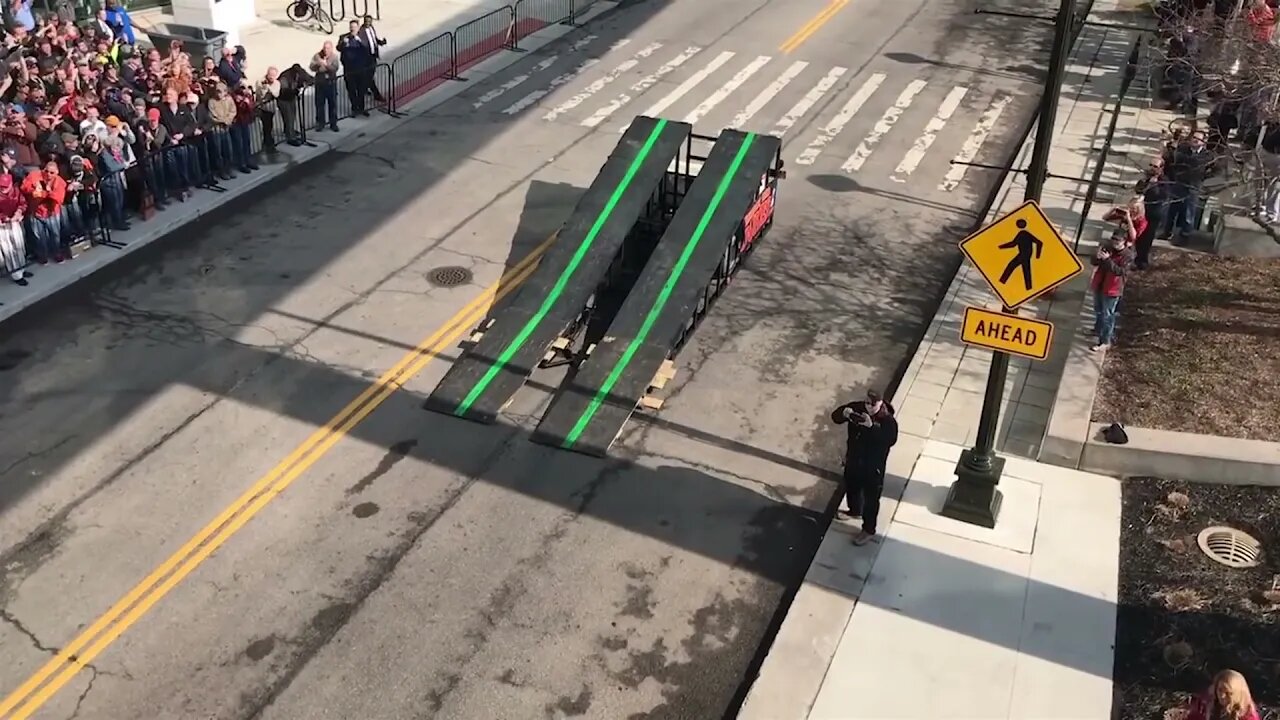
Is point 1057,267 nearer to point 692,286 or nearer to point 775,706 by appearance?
point 775,706

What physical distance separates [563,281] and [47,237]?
7180 millimetres

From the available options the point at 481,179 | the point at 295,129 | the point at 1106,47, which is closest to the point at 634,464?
the point at 481,179

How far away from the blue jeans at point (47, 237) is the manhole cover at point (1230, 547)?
48.3 feet

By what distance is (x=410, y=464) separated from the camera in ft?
42.4

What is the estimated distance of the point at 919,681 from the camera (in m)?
10.1

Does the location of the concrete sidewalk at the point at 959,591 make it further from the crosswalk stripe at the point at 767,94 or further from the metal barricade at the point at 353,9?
the metal barricade at the point at 353,9

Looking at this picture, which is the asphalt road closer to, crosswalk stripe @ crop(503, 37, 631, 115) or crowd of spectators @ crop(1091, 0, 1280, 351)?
crosswalk stripe @ crop(503, 37, 631, 115)

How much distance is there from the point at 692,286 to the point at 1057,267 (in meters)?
5.58

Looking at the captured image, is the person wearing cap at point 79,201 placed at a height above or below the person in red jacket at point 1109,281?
below

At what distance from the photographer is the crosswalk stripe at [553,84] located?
2370 cm

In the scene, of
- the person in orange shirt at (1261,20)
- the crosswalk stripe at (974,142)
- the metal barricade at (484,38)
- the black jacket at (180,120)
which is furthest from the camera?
the metal barricade at (484,38)

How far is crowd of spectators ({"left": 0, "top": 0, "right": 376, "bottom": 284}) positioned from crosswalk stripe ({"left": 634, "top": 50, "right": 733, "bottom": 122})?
18.5ft

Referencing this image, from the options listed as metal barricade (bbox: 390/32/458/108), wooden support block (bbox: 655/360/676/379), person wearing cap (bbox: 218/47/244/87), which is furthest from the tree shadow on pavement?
wooden support block (bbox: 655/360/676/379)

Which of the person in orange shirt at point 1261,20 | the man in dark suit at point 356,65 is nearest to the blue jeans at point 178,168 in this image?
the man in dark suit at point 356,65
